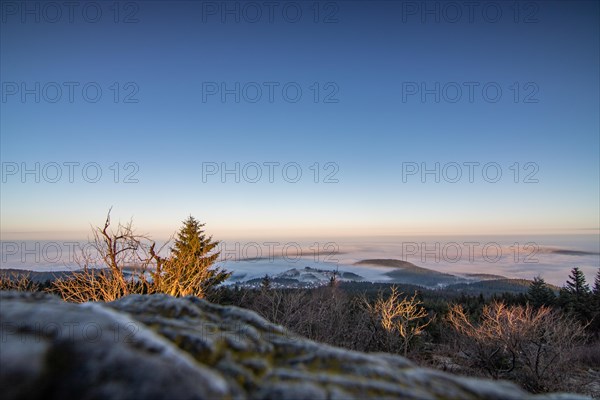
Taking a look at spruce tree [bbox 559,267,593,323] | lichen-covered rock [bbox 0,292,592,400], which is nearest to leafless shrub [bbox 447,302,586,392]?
lichen-covered rock [bbox 0,292,592,400]

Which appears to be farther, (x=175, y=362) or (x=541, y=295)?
(x=541, y=295)

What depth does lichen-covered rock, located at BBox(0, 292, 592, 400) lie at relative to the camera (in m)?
1.69

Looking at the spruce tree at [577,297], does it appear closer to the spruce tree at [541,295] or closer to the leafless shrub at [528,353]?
the spruce tree at [541,295]

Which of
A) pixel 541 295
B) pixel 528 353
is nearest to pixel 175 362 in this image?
pixel 528 353

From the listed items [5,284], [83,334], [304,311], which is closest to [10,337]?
[83,334]

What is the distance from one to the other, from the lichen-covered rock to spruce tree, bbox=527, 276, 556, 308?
64046 mm

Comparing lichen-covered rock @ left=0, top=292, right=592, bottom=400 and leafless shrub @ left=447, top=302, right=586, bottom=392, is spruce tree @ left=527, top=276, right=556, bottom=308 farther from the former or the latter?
lichen-covered rock @ left=0, top=292, right=592, bottom=400

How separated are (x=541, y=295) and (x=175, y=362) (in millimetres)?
66299

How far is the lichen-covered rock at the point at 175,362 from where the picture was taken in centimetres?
169

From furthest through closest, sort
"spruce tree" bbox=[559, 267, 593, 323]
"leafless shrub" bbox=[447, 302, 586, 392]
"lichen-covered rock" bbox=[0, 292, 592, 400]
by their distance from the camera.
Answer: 1. "spruce tree" bbox=[559, 267, 593, 323]
2. "leafless shrub" bbox=[447, 302, 586, 392]
3. "lichen-covered rock" bbox=[0, 292, 592, 400]

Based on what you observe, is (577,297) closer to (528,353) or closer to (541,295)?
(541,295)

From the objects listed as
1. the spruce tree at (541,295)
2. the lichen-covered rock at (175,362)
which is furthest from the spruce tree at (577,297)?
the lichen-covered rock at (175,362)

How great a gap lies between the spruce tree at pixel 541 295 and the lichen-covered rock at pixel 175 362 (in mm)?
64046

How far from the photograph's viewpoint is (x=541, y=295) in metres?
52.5
